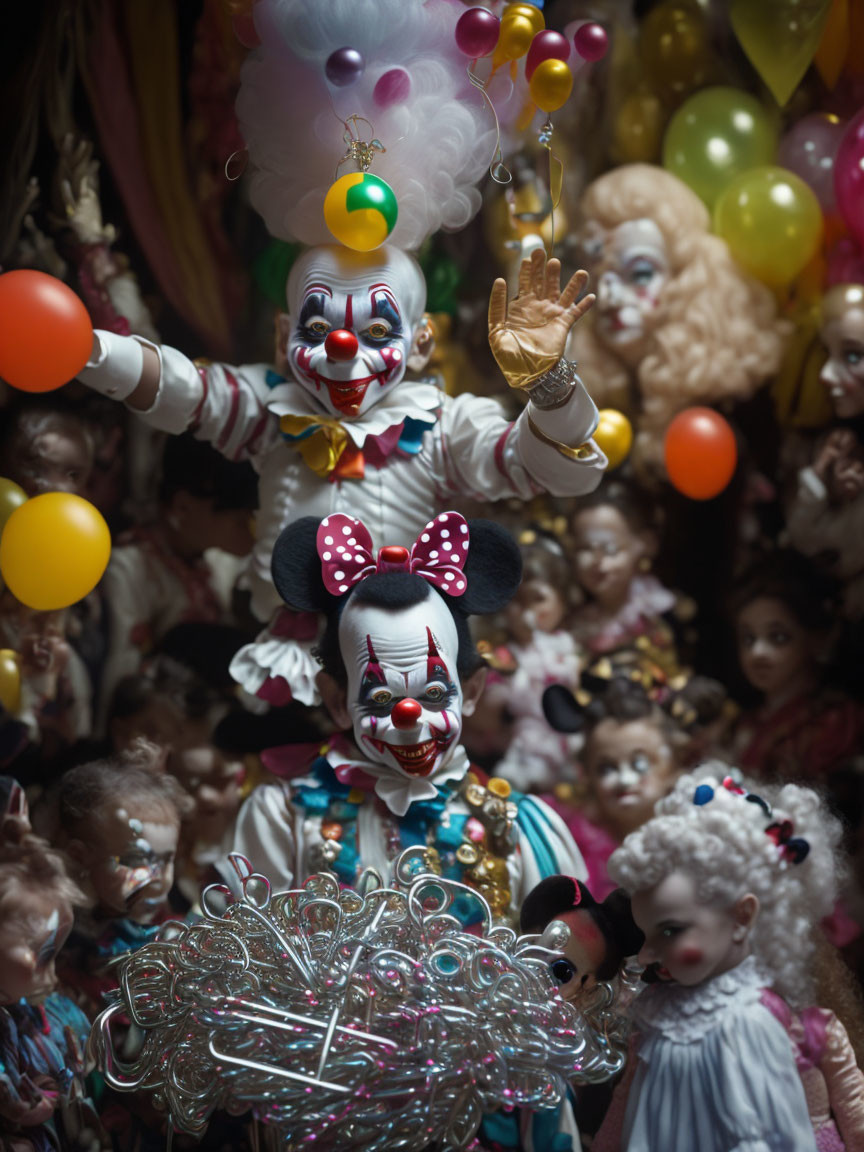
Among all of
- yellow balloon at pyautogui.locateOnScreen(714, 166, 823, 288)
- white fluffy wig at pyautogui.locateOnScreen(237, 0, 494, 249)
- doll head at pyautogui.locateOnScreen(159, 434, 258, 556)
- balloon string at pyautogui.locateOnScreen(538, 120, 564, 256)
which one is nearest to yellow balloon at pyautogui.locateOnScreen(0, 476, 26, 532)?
doll head at pyautogui.locateOnScreen(159, 434, 258, 556)

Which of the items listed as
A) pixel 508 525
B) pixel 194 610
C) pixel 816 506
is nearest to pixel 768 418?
pixel 816 506

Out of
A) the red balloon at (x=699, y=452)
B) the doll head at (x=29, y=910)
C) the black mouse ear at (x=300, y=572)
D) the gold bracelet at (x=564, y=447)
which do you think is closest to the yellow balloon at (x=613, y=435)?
the red balloon at (x=699, y=452)

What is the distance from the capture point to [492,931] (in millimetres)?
1778

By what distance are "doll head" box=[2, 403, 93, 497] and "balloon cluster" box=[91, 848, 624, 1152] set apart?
933mm

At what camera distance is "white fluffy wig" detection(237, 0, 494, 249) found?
2123 mm

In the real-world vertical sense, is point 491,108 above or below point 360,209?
above

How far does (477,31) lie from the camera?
212cm

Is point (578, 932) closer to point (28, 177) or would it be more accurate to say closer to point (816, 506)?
point (816, 506)

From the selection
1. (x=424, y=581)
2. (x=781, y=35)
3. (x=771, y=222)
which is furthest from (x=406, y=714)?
(x=781, y=35)

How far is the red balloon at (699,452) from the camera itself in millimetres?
2467

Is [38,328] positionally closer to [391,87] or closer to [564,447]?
[391,87]

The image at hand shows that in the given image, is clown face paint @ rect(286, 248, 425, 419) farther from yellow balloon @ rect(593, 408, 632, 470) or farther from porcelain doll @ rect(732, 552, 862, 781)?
porcelain doll @ rect(732, 552, 862, 781)

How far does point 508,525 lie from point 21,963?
1130 millimetres

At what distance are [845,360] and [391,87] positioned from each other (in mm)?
913
